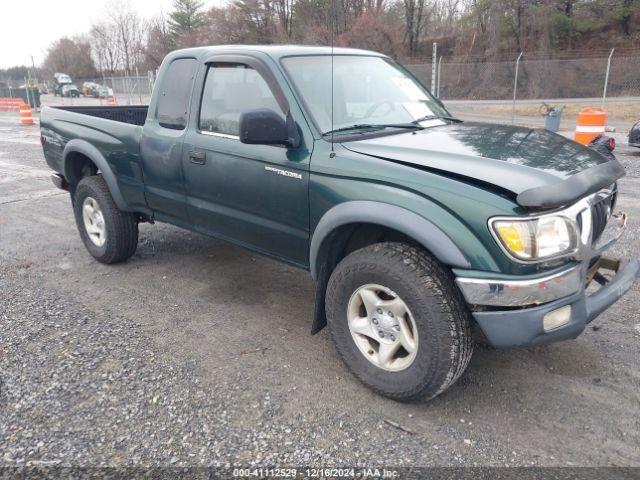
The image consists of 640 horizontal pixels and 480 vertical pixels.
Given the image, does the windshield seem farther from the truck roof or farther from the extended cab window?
the extended cab window

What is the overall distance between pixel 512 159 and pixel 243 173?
168 centimetres

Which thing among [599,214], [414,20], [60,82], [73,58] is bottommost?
[599,214]

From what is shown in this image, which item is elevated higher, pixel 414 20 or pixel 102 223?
pixel 414 20

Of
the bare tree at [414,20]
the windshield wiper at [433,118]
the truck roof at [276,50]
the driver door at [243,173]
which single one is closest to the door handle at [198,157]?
the driver door at [243,173]

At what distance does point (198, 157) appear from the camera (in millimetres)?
3812

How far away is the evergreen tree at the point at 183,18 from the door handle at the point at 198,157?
5474 cm

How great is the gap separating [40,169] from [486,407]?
32.5 feet

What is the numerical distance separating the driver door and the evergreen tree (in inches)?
2153

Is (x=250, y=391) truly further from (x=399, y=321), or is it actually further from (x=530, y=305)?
(x=530, y=305)

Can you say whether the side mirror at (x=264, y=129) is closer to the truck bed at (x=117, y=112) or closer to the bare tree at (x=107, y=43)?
the truck bed at (x=117, y=112)

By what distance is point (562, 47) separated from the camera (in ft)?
116

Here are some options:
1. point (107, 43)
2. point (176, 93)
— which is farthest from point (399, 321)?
point (107, 43)

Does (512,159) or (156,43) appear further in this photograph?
(156,43)

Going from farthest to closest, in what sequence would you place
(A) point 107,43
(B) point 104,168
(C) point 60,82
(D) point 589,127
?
(A) point 107,43 < (C) point 60,82 < (D) point 589,127 < (B) point 104,168
